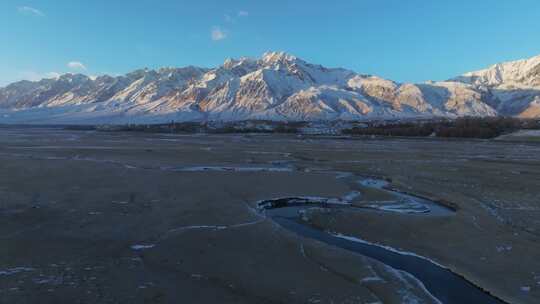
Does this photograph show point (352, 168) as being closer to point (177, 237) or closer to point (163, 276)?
point (177, 237)

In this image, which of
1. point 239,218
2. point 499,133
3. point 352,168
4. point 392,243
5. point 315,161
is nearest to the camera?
point 392,243

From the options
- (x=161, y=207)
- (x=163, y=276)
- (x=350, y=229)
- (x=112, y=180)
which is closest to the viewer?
(x=163, y=276)

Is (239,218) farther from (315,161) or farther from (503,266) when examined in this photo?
(315,161)

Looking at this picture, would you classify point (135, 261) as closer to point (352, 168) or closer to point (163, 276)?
point (163, 276)

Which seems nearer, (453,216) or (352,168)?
(453,216)

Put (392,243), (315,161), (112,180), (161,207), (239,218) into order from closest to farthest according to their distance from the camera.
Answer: (392,243) < (239,218) < (161,207) < (112,180) < (315,161)

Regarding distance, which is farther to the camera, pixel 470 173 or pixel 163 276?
pixel 470 173

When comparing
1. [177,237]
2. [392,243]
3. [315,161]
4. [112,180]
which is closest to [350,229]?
[392,243]

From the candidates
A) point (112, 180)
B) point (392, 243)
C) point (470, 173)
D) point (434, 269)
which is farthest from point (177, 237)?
point (470, 173)

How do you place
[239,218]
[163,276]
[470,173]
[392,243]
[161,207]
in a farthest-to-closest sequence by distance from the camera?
[470,173]
[161,207]
[239,218]
[392,243]
[163,276]
